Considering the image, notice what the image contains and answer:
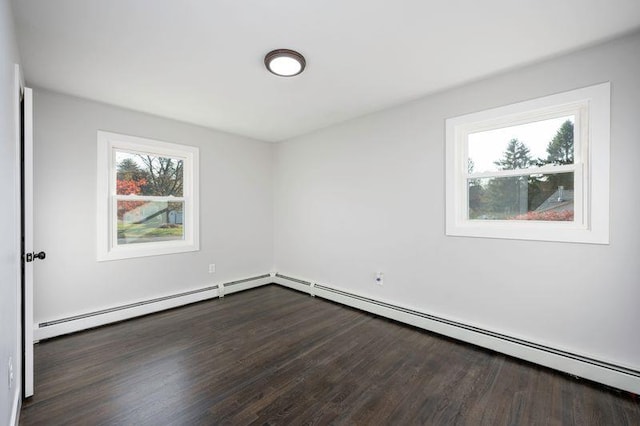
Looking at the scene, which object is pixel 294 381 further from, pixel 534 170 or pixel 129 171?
pixel 129 171

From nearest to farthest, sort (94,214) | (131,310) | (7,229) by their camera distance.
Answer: (7,229), (94,214), (131,310)

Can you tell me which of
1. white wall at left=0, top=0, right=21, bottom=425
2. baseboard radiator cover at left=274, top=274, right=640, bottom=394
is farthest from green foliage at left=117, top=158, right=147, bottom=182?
baseboard radiator cover at left=274, top=274, right=640, bottom=394

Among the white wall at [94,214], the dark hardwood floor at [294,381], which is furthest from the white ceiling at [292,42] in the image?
the dark hardwood floor at [294,381]

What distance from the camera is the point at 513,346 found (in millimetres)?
2412

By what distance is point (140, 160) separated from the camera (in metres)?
3.52

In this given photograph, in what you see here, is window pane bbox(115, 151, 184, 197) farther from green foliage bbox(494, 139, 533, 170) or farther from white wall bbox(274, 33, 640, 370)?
green foliage bbox(494, 139, 533, 170)

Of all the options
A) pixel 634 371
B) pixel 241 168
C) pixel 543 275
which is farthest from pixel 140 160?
pixel 634 371

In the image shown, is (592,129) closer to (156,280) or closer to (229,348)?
(229,348)

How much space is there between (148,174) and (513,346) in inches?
172

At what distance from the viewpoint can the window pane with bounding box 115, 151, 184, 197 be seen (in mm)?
3373

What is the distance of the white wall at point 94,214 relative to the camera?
9.21 feet

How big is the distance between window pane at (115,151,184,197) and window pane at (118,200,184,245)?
0.51 ft

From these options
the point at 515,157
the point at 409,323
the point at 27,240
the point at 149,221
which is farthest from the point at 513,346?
the point at 149,221

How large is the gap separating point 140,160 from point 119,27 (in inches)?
77.3
